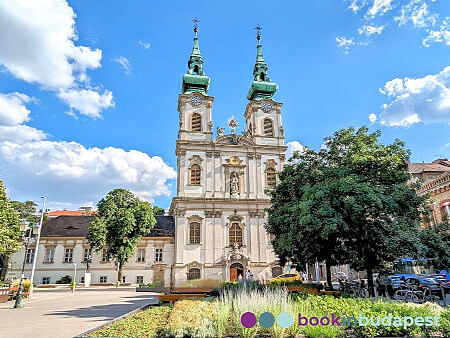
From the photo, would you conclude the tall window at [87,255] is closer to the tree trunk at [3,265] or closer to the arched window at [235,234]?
the tree trunk at [3,265]

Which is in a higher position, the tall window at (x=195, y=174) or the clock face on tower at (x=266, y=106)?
the clock face on tower at (x=266, y=106)

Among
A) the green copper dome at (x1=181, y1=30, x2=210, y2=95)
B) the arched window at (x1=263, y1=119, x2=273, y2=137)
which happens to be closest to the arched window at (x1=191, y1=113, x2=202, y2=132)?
the green copper dome at (x1=181, y1=30, x2=210, y2=95)

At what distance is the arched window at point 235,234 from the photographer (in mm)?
36956

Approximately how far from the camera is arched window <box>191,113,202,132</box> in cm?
4094

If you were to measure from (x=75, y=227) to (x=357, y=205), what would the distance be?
3858cm

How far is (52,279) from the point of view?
127 feet

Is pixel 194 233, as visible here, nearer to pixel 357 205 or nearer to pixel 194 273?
pixel 194 273

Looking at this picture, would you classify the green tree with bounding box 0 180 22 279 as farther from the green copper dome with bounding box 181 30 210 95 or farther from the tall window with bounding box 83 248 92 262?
the green copper dome with bounding box 181 30 210 95

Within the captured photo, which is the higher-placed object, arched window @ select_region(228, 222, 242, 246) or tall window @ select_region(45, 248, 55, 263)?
arched window @ select_region(228, 222, 242, 246)

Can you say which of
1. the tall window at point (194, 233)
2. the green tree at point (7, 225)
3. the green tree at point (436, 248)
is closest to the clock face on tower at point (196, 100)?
the tall window at point (194, 233)

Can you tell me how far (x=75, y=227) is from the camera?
42.5m

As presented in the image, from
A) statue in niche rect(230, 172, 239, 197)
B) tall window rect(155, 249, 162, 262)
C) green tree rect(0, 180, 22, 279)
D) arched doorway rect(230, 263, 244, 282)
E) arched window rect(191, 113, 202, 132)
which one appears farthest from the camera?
arched window rect(191, 113, 202, 132)

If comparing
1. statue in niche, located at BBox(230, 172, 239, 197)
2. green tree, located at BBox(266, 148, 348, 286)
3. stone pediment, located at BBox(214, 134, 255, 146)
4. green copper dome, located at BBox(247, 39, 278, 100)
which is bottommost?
green tree, located at BBox(266, 148, 348, 286)

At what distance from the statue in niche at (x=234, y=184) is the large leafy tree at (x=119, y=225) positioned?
10.5 meters
